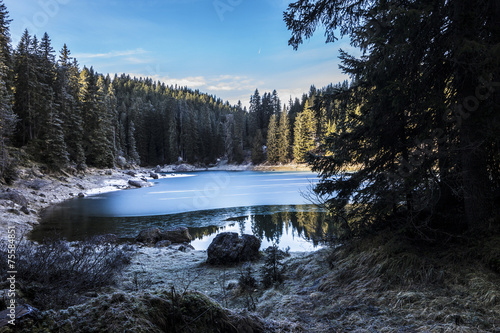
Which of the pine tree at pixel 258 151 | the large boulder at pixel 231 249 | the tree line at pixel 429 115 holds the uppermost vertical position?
the pine tree at pixel 258 151

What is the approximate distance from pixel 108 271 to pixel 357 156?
18.5 ft

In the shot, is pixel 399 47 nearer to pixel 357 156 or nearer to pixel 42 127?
pixel 357 156

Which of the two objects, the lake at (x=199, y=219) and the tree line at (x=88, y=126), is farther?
the tree line at (x=88, y=126)

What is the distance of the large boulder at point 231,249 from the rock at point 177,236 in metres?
3.93

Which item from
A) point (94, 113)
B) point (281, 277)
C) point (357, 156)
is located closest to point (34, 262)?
point (281, 277)

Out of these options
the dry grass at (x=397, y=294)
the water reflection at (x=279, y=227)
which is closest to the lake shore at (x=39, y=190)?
the dry grass at (x=397, y=294)

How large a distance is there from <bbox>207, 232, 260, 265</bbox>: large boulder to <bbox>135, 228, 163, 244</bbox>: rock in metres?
4.49

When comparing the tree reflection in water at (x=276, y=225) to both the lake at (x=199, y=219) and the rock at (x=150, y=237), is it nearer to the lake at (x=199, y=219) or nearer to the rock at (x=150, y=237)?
the lake at (x=199, y=219)

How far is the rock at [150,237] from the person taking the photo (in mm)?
10740

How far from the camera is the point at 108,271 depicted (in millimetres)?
5047

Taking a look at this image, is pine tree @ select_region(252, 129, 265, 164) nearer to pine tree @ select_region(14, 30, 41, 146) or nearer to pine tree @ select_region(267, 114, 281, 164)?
pine tree @ select_region(267, 114, 281, 164)

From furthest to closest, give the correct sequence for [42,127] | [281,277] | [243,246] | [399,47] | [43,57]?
[43,57] < [42,127] < [243,246] < [281,277] < [399,47]

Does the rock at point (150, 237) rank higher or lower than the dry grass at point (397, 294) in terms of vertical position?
lower

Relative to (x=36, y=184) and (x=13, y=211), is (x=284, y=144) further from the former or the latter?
(x=13, y=211)
